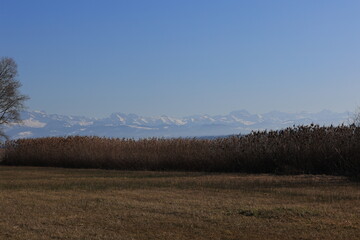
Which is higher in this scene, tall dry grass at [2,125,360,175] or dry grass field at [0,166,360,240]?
tall dry grass at [2,125,360,175]

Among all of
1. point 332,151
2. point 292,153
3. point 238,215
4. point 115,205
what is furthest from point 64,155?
point 238,215

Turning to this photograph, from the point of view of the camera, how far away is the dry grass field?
7.56 m

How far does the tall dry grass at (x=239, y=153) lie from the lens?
60.3ft

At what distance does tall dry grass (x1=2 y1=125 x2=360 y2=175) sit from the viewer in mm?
18391

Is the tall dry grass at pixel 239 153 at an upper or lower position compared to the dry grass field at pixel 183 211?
upper

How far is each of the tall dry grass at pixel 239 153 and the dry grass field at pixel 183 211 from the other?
12.6 feet

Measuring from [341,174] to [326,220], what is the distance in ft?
31.8

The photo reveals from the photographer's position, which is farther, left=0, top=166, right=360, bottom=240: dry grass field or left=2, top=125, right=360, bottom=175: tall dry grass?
left=2, top=125, right=360, bottom=175: tall dry grass

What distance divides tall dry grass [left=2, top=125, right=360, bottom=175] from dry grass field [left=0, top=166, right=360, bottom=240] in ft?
12.6

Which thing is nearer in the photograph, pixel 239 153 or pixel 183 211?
pixel 183 211

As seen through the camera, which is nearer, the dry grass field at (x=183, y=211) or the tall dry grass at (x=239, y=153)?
the dry grass field at (x=183, y=211)

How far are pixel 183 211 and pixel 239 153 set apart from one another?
11833 mm

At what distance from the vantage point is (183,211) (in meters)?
9.38

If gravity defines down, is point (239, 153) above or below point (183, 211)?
above
